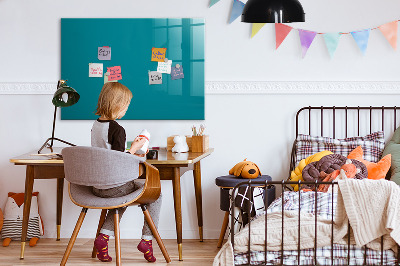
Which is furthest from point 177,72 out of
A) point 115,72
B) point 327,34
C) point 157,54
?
point 327,34

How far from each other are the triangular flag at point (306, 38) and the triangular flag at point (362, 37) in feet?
0.93

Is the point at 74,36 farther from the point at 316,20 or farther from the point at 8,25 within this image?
the point at 316,20

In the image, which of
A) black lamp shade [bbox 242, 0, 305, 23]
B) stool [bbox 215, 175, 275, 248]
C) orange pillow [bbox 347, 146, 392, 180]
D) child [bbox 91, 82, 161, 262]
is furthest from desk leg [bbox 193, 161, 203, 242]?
black lamp shade [bbox 242, 0, 305, 23]

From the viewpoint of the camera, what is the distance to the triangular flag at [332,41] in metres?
4.29

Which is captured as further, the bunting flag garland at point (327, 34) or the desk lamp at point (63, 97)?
the bunting flag garland at point (327, 34)

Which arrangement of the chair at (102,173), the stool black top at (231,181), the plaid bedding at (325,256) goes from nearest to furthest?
the plaid bedding at (325,256) → the chair at (102,173) → the stool black top at (231,181)

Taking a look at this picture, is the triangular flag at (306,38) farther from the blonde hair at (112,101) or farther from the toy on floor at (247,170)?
the blonde hair at (112,101)

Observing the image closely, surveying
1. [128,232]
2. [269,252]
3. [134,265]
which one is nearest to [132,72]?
[128,232]

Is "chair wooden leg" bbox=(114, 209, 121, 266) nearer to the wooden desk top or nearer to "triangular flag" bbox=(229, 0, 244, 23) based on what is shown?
the wooden desk top

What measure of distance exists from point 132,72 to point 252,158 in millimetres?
1058

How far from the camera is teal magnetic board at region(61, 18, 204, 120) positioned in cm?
436

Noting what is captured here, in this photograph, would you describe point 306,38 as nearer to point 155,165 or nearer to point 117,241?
point 155,165

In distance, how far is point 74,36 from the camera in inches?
172

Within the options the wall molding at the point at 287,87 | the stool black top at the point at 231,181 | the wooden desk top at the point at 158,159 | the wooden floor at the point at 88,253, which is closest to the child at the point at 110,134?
the wooden desk top at the point at 158,159
